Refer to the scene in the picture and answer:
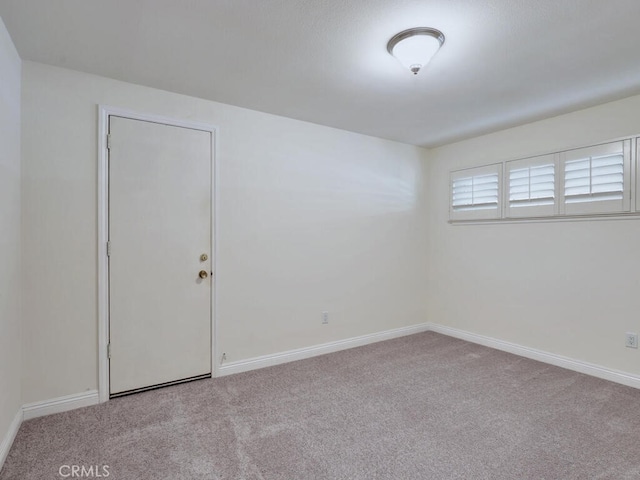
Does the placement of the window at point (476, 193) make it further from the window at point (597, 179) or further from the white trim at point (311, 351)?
the white trim at point (311, 351)

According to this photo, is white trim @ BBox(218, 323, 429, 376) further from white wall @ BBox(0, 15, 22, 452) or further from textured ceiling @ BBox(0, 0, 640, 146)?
textured ceiling @ BBox(0, 0, 640, 146)

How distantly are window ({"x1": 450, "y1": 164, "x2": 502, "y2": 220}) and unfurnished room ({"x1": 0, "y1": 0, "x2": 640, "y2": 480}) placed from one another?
0.03m

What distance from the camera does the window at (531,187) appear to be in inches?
132

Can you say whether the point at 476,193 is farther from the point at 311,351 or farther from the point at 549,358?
the point at 311,351

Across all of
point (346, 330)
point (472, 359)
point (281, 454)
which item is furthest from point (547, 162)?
point (281, 454)

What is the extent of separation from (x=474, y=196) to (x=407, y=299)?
1.50 metres

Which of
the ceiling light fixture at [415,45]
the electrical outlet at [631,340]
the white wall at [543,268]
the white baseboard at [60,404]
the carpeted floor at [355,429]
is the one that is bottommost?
the carpeted floor at [355,429]

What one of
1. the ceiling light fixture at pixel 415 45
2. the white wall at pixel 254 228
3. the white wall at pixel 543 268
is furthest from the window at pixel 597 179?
the ceiling light fixture at pixel 415 45

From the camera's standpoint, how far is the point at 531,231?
354 cm

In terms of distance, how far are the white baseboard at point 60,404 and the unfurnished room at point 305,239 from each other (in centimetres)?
1

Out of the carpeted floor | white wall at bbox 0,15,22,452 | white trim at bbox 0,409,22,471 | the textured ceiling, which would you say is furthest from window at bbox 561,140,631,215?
white trim at bbox 0,409,22,471

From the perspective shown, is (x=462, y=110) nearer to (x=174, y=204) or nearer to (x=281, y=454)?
(x=174, y=204)

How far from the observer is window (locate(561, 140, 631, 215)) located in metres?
2.89

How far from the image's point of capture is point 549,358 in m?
3.38
